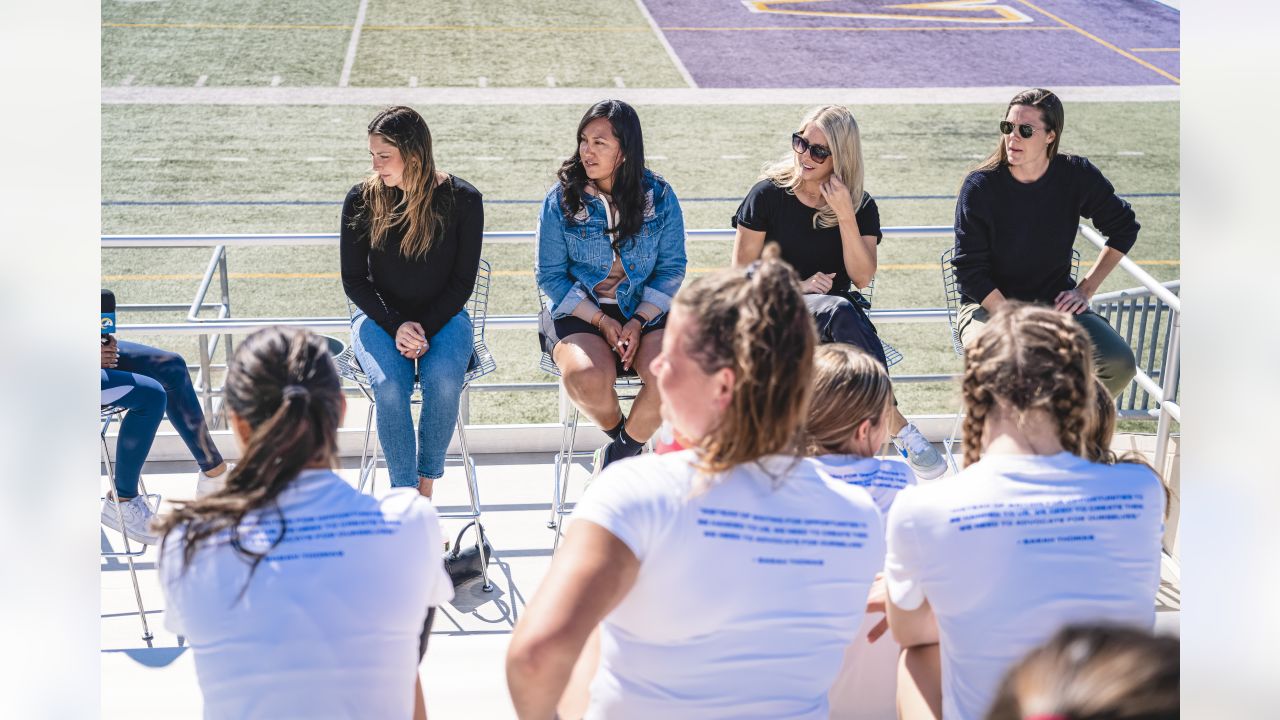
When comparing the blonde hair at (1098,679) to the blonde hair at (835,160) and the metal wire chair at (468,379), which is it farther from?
the blonde hair at (835,160)

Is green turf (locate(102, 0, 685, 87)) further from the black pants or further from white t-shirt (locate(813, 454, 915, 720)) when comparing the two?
white t-shirt (locate(813, 454, 915, 720))

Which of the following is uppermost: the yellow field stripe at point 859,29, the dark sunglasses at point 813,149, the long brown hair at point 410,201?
the yellow field stripe at point 859,29

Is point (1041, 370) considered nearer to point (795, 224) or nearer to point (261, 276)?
point (795, 224)

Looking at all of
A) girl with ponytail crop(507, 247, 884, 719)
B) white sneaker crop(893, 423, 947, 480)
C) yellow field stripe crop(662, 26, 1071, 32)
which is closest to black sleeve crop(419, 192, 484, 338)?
white sneaker crop(893, 423, 947, 480)

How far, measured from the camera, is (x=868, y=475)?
230 cm

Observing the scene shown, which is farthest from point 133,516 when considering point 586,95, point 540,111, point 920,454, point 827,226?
point 586,95

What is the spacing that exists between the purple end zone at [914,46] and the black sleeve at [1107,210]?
1247cm

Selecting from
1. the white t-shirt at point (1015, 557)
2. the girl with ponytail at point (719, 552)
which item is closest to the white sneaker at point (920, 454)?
the white t-shirt at point (1015, 557)

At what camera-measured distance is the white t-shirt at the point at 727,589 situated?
1.75m

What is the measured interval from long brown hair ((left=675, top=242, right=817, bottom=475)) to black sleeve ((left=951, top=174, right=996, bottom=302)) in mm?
2380

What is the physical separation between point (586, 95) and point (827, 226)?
11980 millimetres

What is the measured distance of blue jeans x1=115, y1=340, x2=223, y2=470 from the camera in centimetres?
388

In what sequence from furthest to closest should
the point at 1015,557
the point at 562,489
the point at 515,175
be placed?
the point at 515,175, the point at 562,489, the point at 1015,557
